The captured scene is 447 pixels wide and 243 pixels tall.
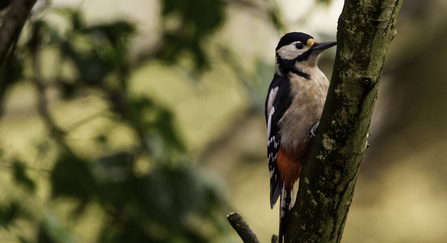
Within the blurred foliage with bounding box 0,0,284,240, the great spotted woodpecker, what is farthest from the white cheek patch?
the blurred foliage with bounding box 0,0,284,240

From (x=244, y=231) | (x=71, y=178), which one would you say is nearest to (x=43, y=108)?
(x=71, y=178)

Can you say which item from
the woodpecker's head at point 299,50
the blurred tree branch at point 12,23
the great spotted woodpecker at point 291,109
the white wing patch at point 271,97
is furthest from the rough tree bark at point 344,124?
the blurred tree branch at point 12,23

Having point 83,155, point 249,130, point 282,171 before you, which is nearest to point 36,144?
point 83,155

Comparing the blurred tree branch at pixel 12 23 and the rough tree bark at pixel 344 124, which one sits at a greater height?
the blurred tree branch at pixel 12 23

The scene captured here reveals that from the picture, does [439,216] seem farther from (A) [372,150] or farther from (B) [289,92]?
(B) [289,92]

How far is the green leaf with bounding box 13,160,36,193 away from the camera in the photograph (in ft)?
7.52

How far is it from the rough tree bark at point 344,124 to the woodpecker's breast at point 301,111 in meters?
0.40

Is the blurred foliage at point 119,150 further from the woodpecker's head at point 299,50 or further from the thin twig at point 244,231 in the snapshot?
the thin twig at point 244,231

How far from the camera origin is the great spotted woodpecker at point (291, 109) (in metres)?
1.79

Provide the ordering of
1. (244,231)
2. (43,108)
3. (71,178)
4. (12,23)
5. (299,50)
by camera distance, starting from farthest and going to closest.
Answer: (43,108), (71,178), (299,50), (244,231), (12,23)

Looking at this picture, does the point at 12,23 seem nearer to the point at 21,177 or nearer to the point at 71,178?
the point at 21,177

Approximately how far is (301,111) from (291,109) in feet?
0.15

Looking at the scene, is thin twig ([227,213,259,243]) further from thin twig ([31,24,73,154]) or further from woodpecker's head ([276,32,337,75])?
thin twig ([31,24,73,154])

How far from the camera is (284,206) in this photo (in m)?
1.78
